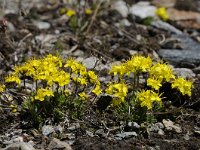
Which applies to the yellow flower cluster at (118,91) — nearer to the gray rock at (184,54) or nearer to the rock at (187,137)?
the rock at (187,137)

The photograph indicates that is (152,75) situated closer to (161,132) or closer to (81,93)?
(161,132)

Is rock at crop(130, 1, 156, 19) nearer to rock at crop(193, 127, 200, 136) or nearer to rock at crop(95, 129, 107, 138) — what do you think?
rock at crop(193, 127, 200, 136)

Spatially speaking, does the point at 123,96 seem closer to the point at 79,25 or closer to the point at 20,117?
the point at 20,117

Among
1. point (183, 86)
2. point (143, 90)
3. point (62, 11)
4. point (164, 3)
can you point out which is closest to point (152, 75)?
point (143, 90)

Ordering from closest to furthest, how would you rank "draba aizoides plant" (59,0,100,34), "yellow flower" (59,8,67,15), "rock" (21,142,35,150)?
A: "rock" (21,142,35,150) < "draba aizoides plant" (59,0,100,34) < "yellow flower" (59,8,67,15)

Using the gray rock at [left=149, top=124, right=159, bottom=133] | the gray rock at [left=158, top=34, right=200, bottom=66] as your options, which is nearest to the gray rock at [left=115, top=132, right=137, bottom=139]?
the gray rock at [left=149, top=124, right=159, bottom=133]

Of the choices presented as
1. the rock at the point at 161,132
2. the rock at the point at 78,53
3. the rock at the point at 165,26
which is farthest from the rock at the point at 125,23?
the rock at the point at 161,132

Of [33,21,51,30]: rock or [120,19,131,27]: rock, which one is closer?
[33,21,51,30]: rock
